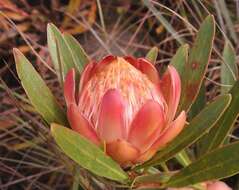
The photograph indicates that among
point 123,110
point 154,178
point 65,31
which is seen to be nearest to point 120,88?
point 123,110

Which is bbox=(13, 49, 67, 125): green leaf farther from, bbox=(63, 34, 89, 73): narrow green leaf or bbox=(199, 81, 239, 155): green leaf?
bbox=(199, 81, 239, 155): green leaf

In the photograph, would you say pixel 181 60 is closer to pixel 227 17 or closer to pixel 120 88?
pixel 120 88

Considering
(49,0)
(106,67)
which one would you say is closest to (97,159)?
(106,67)

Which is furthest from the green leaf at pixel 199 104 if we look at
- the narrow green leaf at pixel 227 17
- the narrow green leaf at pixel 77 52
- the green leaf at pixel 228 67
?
the narrow green leaf at pixel 227 17

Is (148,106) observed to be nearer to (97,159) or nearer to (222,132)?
(97,159)

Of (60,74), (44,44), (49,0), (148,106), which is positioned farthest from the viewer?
(49,0)
